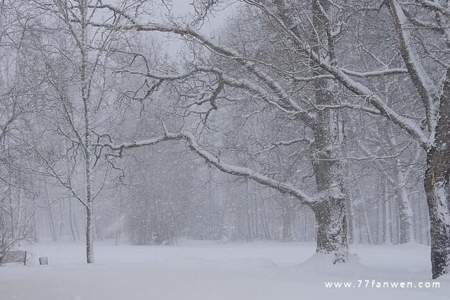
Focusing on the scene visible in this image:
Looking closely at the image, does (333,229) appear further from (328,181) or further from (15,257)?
(15,257)

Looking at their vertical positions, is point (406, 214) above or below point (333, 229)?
below

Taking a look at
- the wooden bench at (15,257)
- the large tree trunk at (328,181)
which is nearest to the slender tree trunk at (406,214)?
the large tree trunk at (328,181)

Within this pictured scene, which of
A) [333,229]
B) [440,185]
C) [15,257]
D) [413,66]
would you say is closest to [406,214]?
[333,229]

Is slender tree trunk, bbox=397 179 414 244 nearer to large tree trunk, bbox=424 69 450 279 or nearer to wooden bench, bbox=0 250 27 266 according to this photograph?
large tree trunk, bbox=424 69 450 279

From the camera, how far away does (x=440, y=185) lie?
371 inches

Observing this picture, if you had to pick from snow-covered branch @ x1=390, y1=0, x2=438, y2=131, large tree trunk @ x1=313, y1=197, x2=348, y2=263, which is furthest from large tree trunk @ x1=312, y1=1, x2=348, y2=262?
snow-covered branch @ x1=390, y1=0, x2=438, y2=131

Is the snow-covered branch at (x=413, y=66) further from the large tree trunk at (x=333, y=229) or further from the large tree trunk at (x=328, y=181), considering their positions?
the large tree trunk at (x=333, y=229)

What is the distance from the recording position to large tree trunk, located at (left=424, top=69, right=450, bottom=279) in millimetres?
9188

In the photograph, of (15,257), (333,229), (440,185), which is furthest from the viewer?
(15,257)

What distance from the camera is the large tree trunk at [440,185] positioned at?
9.19 m

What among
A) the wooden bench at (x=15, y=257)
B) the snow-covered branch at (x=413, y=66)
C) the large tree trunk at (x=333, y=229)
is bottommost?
the wooden bench at (x=15, y=257)

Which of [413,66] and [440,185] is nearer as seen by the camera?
[440,185]

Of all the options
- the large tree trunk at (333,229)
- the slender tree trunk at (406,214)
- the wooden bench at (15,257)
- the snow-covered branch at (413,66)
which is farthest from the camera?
the slender tree trunk at (406,214)

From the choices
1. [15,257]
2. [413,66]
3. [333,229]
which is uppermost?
[413,66]
